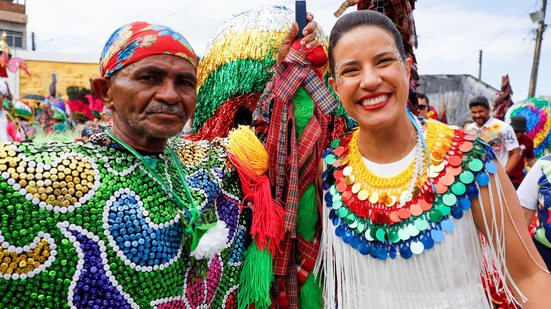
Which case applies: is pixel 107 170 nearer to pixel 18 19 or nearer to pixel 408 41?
pixel 408 41

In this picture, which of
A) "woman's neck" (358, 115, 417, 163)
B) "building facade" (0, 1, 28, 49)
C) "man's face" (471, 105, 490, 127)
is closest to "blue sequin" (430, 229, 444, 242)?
"woman's neck" (358, 115, 417, 163)

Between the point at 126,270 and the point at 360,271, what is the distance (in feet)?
2.62

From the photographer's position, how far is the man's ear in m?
1.49

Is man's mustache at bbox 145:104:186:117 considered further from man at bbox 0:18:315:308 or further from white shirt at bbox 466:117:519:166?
white shirt at bbox 466:117:519:166

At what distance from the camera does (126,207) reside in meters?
1.37

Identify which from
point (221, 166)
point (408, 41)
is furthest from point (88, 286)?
point (408, 41)

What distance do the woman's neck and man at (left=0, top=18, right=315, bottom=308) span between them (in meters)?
0.58

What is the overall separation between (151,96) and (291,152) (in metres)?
0.60

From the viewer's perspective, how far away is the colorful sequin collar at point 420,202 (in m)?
1.49

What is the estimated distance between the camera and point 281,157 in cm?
178

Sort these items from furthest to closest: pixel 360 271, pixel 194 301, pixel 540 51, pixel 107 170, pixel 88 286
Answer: pixel 540 51 → pixel 360 271 → pixel 194 301 → pixel 107 170 → pixel 88 286

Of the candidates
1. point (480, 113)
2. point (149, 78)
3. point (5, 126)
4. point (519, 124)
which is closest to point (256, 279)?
point (149, 78)

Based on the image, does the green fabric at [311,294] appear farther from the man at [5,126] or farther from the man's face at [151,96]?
the man at [5,126]

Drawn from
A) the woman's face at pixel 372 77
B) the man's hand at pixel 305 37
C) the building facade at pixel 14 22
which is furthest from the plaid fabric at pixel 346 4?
the building facade at pixel 14 22
